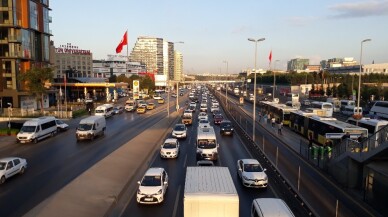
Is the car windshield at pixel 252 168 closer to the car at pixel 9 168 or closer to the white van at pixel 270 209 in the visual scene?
the white van at pixel 270 209

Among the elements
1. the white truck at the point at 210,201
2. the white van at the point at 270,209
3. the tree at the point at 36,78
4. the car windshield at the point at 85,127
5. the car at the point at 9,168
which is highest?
the tree at the point at 36,78

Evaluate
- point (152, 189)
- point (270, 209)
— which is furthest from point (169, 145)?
point (270, 209)

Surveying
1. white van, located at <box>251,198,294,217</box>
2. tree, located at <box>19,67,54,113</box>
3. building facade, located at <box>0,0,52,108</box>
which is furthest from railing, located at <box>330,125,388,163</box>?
building facade, located at <box>0,0,52,108</box>

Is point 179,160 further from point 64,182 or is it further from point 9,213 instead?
point 9,213

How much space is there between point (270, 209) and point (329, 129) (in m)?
21.1

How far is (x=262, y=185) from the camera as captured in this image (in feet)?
63.8

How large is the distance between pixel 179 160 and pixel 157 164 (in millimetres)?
2070

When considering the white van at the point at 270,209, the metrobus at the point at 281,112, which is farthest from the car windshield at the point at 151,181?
the metrobus at the point at 281,112

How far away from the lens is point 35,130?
35594 millimetres

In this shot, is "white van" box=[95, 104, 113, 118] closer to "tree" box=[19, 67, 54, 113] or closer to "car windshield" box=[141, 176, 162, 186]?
"tree" box=[19, 67, 54, 113]

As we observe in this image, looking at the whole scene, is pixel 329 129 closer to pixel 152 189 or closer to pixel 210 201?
pixel 152 189

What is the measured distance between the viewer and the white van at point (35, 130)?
34.9 metres

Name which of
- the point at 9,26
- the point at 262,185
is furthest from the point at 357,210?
the point at 9,26

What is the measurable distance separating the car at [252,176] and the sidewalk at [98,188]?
6688 millimetres
